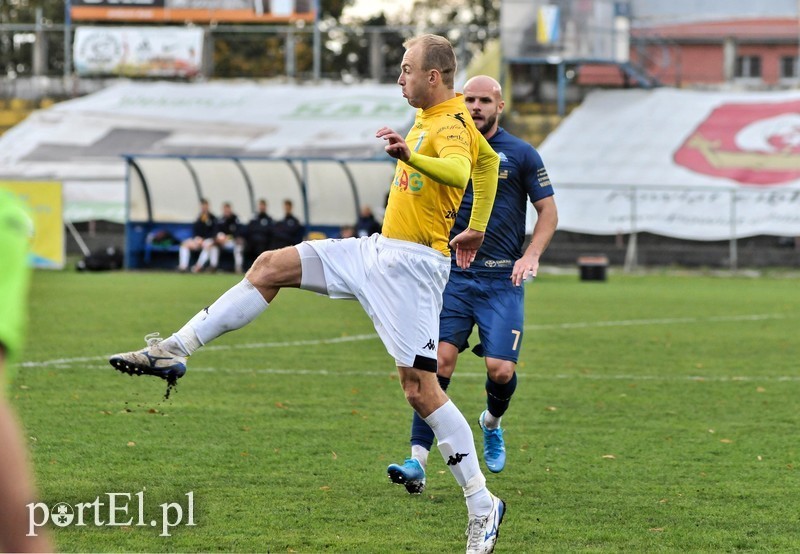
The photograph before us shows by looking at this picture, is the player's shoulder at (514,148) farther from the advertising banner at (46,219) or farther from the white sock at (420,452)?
the advertising banner at (46,219)

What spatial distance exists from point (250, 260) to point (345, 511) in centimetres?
2426

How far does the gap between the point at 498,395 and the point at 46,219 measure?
22.8m

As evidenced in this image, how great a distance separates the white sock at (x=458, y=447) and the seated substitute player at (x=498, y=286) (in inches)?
67.1

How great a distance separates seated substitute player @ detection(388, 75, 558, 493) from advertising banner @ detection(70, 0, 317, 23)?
34832mm

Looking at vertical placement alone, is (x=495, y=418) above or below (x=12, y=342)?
below

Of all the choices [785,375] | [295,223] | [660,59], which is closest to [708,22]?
[660,59]

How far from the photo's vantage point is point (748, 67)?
206ft

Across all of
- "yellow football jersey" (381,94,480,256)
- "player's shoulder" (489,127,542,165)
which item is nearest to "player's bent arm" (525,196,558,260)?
"player's shoulder" (489,127,542,165)

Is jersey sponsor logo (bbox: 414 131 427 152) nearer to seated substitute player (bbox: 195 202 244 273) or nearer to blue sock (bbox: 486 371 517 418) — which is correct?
blue sock (bbox: 486 371 517 418)

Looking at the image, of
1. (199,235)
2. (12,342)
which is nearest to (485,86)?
(12,342)

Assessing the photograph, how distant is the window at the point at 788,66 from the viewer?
6081 cm

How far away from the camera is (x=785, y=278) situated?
31094 millimetres

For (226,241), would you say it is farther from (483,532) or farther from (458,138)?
(483,532)

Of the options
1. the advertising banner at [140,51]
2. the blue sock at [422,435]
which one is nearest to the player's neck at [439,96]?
the blue sock at [422,435]
